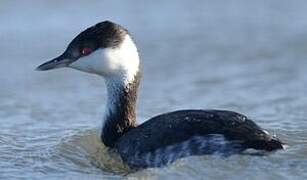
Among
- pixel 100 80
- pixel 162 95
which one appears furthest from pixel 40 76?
pixel 162 95

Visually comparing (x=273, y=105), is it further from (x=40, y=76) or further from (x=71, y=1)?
(x=71, y=1)

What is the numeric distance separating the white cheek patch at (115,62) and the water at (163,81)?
2.33 feet

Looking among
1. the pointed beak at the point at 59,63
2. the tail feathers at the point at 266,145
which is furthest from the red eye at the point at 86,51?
the tail feathers at the point at 266,145

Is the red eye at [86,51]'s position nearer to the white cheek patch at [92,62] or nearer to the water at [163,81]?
the white cheek patch at [92,62]

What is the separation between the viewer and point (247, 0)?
56.3ft

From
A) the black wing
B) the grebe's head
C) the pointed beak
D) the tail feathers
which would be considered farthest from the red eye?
the tail feathers

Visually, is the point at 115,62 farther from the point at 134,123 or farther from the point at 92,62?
the point at 134,123

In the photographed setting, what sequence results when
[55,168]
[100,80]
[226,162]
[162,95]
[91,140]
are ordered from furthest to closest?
[100,80] → [162,95] → [91,140] → [55,168] → [226,162]

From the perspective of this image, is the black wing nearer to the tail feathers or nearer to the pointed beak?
the tail feathers

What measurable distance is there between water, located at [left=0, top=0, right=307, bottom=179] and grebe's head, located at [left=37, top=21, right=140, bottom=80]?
0.74m

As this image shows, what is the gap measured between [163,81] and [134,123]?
11.9ft

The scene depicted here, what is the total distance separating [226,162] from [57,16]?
25.1 feet

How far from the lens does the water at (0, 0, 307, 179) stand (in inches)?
384

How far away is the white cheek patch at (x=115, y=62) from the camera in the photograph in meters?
10.1
